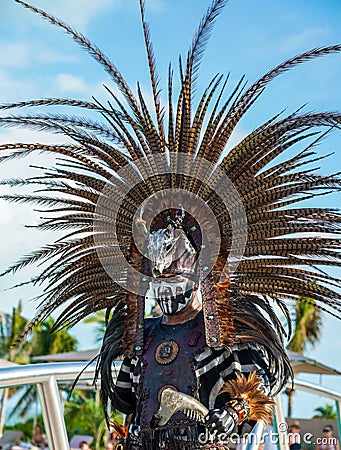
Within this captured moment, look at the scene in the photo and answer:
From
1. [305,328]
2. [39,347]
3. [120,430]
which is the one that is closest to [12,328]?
[39,347]

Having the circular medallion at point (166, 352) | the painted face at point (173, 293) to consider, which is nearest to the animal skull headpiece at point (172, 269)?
the painted face at point (173, 293)

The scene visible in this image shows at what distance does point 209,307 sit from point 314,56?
1.31m

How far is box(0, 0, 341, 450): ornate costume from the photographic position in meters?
3.59

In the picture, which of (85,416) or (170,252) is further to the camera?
(85,416)

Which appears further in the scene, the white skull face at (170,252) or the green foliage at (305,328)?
the green foliage at (305,328)

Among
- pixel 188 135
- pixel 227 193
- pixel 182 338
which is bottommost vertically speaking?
pixel 182 338

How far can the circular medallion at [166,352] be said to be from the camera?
12.0ft

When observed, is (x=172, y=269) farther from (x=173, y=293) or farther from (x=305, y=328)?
(x=305, y=328)

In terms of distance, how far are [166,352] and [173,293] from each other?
286 millimetres

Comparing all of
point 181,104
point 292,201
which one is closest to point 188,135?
point 181,104

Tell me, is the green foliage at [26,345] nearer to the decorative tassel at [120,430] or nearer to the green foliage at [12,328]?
the green foliage at [12,328]

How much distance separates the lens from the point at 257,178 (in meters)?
3.75

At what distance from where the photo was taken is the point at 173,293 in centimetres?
371

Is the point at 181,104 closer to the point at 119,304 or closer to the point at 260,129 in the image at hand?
the point at 260,129
